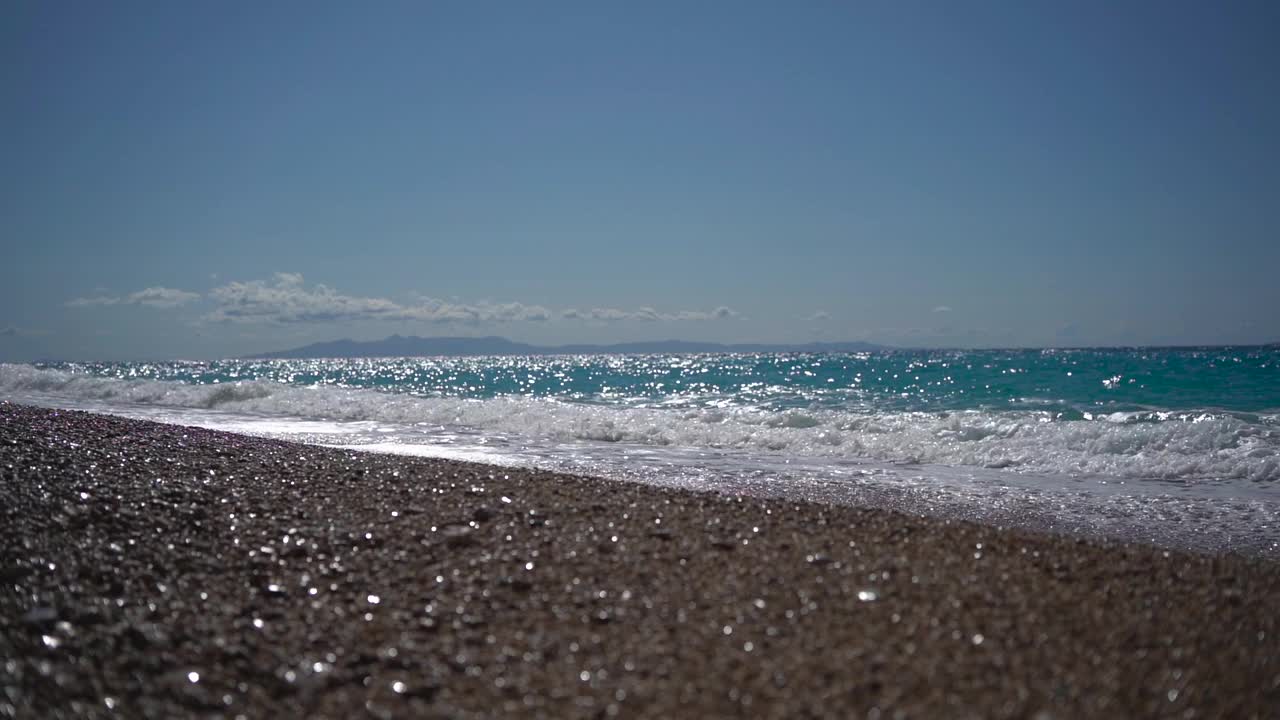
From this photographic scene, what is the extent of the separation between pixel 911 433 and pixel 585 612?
10605 millimetres

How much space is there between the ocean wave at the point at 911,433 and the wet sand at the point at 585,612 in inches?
223

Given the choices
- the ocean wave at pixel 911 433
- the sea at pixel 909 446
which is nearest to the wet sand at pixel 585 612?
the sea at pixel 909 446

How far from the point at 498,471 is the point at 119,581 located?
347cm

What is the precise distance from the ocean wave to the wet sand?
5660 mm

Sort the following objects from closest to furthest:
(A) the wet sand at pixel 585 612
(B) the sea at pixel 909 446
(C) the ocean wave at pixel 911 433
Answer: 1. (A) the wet sand at pixel 585 612
2. (B) the sea at pixel 909 446
3. (C) the ocean wave at pixel 911 433

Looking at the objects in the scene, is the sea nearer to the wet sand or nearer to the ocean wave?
the ocean wave

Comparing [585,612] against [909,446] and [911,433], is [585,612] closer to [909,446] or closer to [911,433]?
[909,446]

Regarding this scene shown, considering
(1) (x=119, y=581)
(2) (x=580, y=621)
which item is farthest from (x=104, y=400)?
(2) (x=580, y=621)

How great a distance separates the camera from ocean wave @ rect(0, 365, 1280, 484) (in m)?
9.94

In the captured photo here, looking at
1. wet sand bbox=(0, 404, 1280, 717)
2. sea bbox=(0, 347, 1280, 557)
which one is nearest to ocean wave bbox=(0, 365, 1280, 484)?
sea bbox=(0, 347, 1280, 557)

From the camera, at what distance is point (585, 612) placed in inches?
142

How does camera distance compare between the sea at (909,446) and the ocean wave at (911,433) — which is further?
the ocean wave at (911,433)

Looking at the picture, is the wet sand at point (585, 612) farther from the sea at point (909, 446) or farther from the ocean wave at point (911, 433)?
the ocean wave at point (911, 433)

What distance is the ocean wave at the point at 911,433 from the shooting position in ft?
32.6
